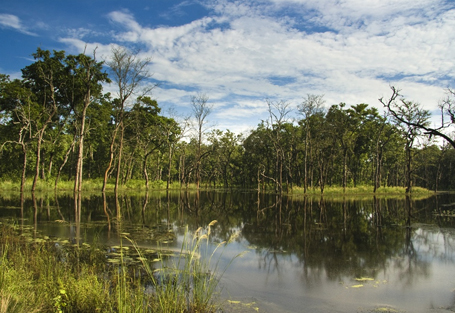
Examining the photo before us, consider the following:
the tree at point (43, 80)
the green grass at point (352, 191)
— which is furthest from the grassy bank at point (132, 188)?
the tree at point (43, 80)

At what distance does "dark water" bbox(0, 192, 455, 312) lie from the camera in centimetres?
606

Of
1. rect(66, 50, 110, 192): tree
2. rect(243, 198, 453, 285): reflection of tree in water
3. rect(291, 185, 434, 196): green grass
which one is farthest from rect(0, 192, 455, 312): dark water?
rect(291, 185, 434, 196): green grass

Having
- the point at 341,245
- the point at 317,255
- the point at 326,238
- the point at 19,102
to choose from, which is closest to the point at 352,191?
the point at 326,238

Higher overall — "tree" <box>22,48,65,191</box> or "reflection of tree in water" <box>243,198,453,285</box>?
"tree" <box>22,48,65,191</box>

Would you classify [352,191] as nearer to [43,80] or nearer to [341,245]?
[341,245]

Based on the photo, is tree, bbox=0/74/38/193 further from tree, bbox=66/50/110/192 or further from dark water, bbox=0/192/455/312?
dark water, bbox=0/192/455/312

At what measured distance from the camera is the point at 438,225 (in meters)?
15.6

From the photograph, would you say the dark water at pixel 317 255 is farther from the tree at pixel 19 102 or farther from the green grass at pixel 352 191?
the green grass at pixel 352 191

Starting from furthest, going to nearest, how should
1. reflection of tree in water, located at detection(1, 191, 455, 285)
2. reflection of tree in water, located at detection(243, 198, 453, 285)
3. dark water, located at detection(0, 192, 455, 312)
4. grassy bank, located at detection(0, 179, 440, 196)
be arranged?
grassy bank, located at detection(0, 179, 440, 196) → reflection of tree in water, located at detection(1, 191, 455, 285) → reflection of tree in water, located at detection(243, 198, 453, 285) → dark water, located at detection(0, 192, 455, 312)

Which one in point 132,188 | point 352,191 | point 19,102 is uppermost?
point 19,102

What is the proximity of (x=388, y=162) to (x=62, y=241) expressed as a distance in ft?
222

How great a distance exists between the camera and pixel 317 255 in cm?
930

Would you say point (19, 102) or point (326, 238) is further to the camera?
point (19, 102)

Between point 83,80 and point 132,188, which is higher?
point 83,80
